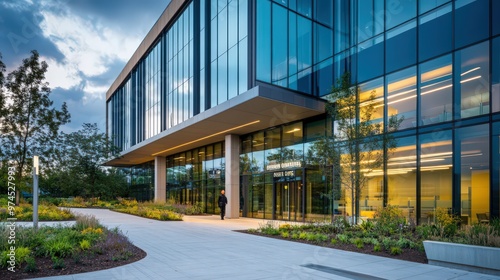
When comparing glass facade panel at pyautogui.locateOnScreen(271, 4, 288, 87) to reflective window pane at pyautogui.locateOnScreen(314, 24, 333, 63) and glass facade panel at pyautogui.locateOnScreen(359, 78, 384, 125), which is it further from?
glass facade panel at pyautogui.locateOnScreen(359, 78, 384, 125)

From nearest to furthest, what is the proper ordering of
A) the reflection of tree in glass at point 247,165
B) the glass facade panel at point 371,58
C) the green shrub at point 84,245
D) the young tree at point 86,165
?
the green shrub at point 84,245 → the glass facade panel at point 371,58 → the reflection of tree in glass at point 247,165 → the young tree at point 86,165

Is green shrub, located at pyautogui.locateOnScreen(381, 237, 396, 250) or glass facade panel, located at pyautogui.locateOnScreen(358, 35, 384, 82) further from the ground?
glass facade panel, located at pyautogui.locateOnScreen(358, 35, 384, 82)

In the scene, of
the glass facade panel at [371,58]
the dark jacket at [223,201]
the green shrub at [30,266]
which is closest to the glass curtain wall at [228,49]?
the glass facade panel at [371,58]

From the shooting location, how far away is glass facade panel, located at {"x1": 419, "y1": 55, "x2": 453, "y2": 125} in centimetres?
1549

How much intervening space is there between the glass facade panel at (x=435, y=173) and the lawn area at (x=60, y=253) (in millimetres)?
11590

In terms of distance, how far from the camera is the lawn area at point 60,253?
25.9 feet

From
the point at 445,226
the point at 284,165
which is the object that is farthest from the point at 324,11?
the point at 445,226

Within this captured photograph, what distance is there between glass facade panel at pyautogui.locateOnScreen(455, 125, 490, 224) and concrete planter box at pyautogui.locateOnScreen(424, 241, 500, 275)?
19.0 feet

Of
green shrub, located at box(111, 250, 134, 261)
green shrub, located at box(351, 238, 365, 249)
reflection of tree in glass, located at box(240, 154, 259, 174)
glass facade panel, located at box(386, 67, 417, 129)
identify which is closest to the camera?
green shrub, located at box(111, 250, 134, 261)

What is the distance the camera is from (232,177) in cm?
2678

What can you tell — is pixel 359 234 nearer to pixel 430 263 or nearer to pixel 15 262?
pixel 430 263

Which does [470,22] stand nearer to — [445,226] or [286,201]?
[445,226]

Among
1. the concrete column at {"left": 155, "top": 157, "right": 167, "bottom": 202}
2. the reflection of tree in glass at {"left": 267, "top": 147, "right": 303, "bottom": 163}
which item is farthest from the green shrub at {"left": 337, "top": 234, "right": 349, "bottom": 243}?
the concrete column at {"left": 155, "top": 157, "right": 167, "bottom": 202}

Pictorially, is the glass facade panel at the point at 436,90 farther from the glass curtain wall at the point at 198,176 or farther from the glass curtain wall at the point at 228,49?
the glass curtain wall at the point at 198,176
